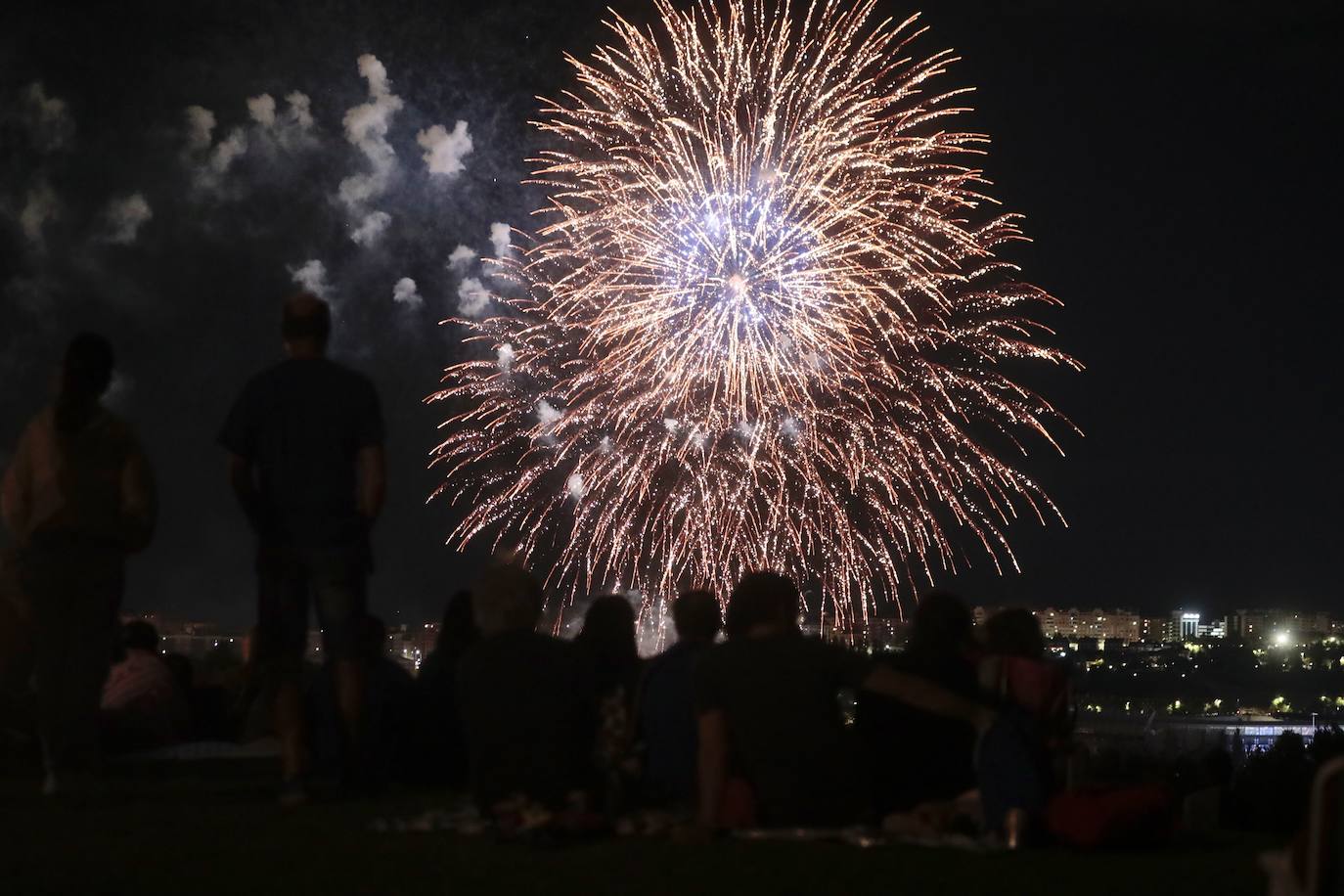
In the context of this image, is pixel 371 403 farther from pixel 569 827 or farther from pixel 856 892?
pixel 856 892

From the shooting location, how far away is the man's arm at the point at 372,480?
28.0ft

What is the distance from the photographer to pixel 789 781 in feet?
25.3

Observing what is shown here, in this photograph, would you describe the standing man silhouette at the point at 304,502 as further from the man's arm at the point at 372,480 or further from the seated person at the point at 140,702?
the seated person at the point at 140,702

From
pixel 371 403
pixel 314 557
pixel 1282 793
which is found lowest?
pixel 1282 793

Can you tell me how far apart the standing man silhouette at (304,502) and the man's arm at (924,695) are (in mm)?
2296

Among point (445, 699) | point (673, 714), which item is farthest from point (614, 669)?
point (445, 699)

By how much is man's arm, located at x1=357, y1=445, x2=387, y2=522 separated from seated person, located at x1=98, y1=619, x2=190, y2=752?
9.04 ft

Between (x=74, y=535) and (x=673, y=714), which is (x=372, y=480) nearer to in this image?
(x=74, y=535)

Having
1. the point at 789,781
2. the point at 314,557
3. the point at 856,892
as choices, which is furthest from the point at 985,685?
the point at 314,557

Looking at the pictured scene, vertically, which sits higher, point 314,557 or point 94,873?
point 314,557

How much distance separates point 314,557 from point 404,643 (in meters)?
80.9

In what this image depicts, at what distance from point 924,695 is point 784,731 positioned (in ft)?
1.81

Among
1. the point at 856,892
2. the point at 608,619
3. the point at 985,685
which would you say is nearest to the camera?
the point at 856,892

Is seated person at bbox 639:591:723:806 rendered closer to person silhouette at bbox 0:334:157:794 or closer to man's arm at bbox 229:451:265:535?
man's arm at bbox 229:451:265:535
